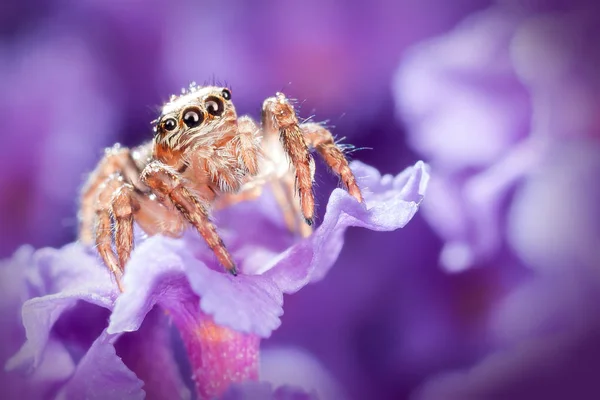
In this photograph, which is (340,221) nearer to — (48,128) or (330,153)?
(330,153)

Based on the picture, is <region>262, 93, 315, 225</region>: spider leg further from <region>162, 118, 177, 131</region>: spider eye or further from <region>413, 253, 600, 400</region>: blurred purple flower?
<region>413, 253, 600, 400</region>: blurred purple flower

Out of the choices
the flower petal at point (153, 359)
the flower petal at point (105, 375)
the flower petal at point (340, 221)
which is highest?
the flower petal at point (340, 221)

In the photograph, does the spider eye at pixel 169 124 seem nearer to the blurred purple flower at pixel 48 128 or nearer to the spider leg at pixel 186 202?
the spider leg at pixel 186 202

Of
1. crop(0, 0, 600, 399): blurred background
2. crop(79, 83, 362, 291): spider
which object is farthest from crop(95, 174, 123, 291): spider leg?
crop(0, 0, 600, 399): blurred background

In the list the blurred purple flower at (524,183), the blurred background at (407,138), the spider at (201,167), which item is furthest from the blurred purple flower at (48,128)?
the blurred purple flower at (524,183)

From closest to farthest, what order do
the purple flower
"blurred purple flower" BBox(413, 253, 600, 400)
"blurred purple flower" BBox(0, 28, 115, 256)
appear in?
the purple flower
"blurred purple flower" BBox(413, 253, 600, 400)
"blurred purple flower" BBox(0, 28, 115, 256)

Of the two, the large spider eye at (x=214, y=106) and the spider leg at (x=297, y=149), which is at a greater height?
the large spider eye at (x=214, y=106)
